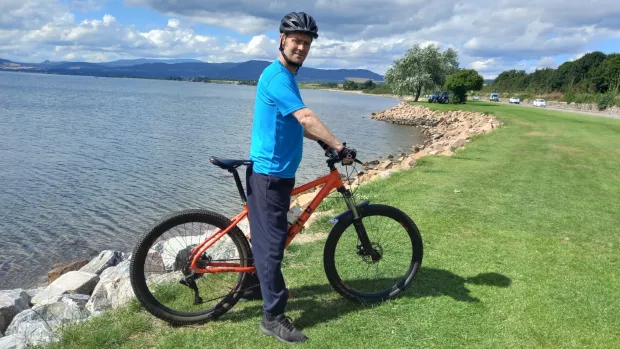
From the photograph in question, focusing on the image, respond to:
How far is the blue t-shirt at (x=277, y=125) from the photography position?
4102 mm

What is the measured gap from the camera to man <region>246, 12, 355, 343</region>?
4.13 m

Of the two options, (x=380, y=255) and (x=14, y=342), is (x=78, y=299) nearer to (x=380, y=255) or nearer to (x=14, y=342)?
(x=14, y=342)

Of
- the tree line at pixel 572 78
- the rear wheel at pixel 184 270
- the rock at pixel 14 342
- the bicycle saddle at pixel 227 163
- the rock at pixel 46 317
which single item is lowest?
the rock at pixel 46 317

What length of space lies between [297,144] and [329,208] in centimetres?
558

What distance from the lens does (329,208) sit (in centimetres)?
982

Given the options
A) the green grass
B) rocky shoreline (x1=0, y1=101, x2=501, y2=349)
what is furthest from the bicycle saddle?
the green grass

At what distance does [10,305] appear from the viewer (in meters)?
6.80

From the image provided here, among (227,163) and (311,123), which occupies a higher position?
(311,123)

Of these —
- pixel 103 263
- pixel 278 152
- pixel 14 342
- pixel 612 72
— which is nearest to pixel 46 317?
pixel 14 342

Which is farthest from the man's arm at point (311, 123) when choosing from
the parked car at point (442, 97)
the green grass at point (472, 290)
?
the parked car at point (442, 97)

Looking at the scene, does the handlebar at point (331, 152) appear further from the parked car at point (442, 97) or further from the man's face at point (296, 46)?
the parked car at point (442, 97)

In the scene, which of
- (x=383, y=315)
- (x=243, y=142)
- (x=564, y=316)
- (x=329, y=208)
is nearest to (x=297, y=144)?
(x=383, y=315)

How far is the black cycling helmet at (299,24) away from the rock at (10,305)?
5.68m

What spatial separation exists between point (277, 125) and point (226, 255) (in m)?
→ 1.68
